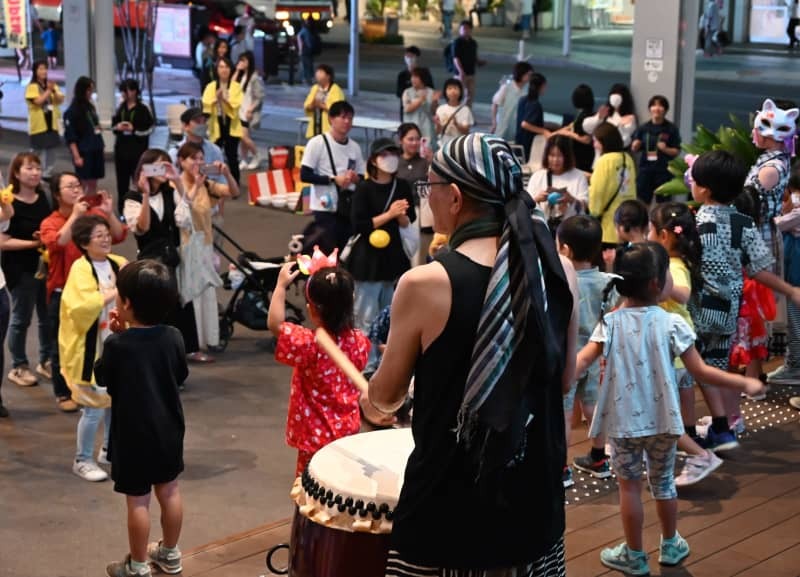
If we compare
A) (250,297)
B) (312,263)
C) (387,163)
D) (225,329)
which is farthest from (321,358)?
(225,329)

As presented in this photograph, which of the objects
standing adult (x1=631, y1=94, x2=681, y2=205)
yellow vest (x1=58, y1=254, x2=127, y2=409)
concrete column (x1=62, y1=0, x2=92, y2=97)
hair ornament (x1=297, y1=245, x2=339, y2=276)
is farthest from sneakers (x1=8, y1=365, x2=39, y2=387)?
concrete column (x1=62, y1=0, x2=92, y2=97)

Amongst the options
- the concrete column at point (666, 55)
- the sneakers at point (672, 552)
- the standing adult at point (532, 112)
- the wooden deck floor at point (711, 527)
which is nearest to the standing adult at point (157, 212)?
the wooden deck floor at point (711, 527)

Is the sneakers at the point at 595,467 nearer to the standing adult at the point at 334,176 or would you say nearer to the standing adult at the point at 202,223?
the standing adult at the point at 334,176

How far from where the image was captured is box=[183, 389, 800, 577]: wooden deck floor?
238 inches

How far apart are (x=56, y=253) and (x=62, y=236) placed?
7.4 inches

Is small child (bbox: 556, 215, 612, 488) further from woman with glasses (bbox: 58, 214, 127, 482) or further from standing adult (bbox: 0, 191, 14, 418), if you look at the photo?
standing adult (bbox: 0, 191, 14, 418)

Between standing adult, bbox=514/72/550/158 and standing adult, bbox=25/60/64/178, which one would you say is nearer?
Result: standing adult, bbox=514/72/550/158

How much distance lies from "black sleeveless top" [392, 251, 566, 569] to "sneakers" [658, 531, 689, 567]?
2.53 meters

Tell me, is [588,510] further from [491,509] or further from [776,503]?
[491,509]

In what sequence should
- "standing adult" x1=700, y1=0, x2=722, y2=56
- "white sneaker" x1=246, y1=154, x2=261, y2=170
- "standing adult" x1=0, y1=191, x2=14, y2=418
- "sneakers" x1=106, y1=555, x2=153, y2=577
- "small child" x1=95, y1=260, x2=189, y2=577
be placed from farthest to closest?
"standing adult" x1=700, y1=0, x2=722, y2=56, "white sneaker" x1=246, y1=154, x2=261, y2=170, "standing adult" x1=0, y1=191, x2=14, y2=418, "sneakers" x1=106, y1=555, x2=153, y2=577, "small child" x1=95, y1=260, x2=189, y2=577

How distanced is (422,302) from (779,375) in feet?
19.9

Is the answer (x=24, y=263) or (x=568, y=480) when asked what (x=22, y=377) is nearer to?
(x=24, y=263)

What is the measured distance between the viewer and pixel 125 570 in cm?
584

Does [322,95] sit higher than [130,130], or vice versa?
[322,95]
